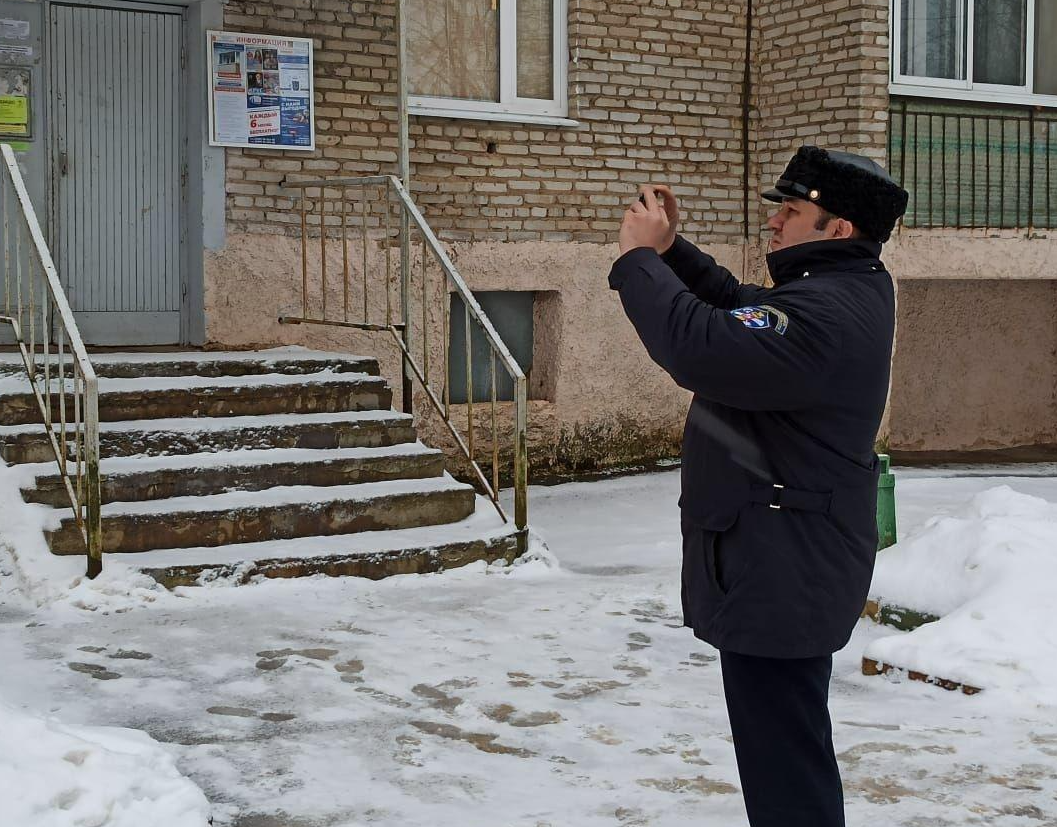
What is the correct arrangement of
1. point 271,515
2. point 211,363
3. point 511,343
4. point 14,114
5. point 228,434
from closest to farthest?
point 271,515 < point 228,434 < point 211,363 < point 14,114 < point 511,343

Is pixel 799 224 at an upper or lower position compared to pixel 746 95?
lower

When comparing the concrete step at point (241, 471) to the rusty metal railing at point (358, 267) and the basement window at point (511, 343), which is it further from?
the basement window at point (511, 343)

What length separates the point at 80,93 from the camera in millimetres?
7676

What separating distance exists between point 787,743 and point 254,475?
4.13m

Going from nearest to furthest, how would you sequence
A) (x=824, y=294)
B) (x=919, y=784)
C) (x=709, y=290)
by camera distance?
(x=824, y=294) < (x=709, y=290) < (x=919, y=784)

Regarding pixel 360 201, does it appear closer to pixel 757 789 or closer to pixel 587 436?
pixel 587 436

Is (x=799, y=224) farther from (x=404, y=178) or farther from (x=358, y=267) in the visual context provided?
(x=358, y=267)

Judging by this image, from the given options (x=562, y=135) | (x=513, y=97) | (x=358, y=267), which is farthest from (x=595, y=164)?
(x=358, y=267)

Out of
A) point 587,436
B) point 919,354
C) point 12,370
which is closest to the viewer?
point 12,370

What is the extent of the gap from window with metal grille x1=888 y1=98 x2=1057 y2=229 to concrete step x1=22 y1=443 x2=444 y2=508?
470 cm

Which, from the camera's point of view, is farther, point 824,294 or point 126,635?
point 126,635

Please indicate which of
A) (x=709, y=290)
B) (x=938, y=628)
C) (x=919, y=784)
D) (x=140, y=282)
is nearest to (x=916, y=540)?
(x=938, y=628)

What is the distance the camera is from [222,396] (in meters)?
6.62

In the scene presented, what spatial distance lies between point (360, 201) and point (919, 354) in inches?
195
